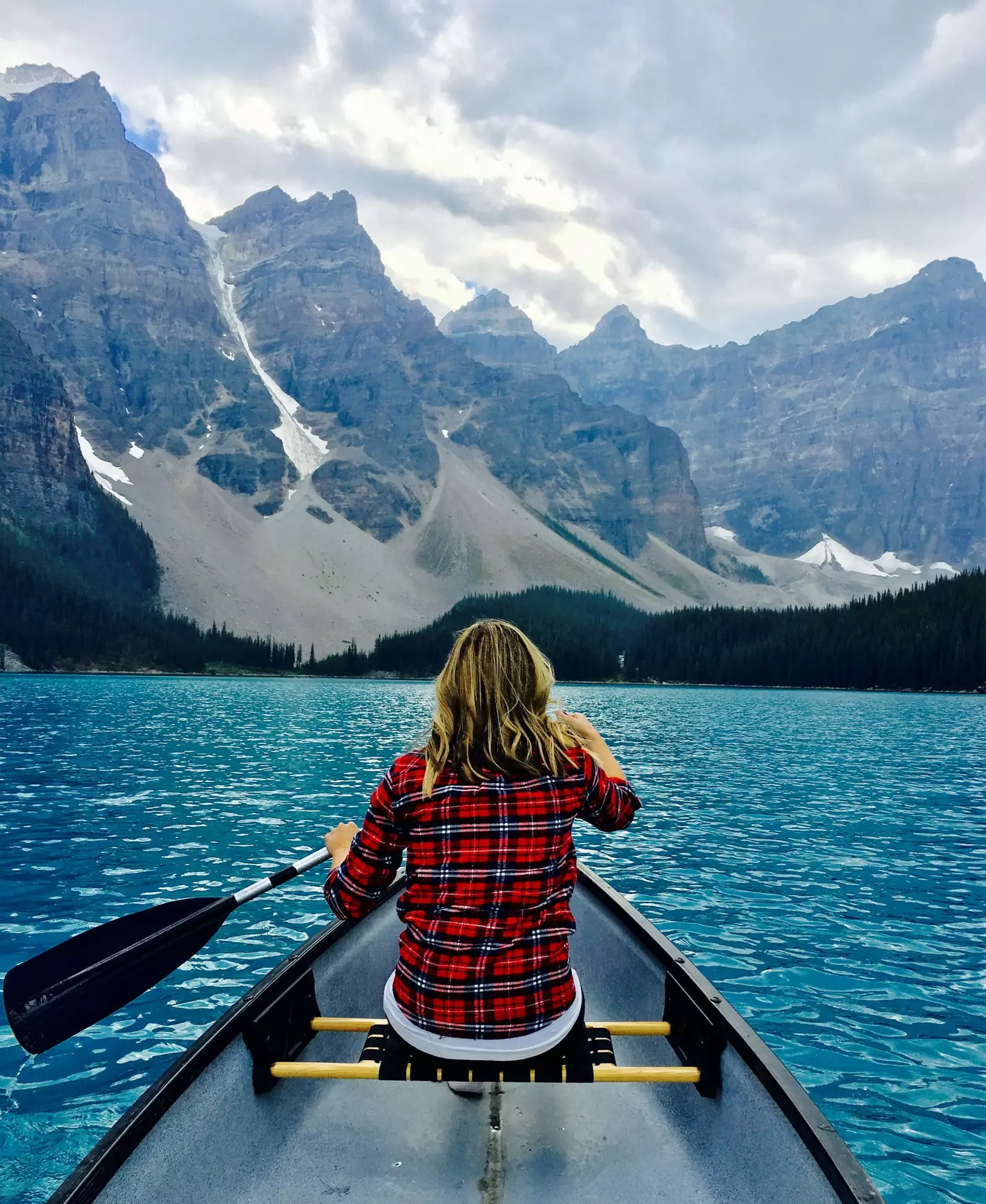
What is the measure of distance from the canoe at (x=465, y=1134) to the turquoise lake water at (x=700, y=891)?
292 centimetres

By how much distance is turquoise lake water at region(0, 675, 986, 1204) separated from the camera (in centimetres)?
816

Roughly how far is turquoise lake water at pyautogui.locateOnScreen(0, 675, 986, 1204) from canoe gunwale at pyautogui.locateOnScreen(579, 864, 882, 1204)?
283 cm

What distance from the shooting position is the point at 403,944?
4742mm

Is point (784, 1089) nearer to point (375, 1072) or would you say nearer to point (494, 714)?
point (375, 1072)

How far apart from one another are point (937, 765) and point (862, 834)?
2013cm

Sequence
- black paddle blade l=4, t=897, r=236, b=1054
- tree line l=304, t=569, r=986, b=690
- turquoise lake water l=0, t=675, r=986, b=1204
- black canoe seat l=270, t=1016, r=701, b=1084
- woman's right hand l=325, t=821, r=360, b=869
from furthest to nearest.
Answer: tree line l=304, t=569, r=986, b=690 → turquoise lake water l=0, t=675, r=986, b=1204 → woman's right hand l=325, t=821, r=360, b=869 → black paddle blade l=4, t=897, r=236, b=1054 → black canoe seat l=270, t=1016, r=701, b=1084

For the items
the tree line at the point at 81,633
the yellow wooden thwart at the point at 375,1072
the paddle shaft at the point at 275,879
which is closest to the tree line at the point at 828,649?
the tree line at the point at 81,633

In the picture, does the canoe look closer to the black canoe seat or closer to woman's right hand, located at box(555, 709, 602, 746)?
the black canoe seat

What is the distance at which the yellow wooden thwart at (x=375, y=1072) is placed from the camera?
4828 millimetres

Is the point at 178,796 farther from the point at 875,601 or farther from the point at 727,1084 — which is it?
the point at 875,601

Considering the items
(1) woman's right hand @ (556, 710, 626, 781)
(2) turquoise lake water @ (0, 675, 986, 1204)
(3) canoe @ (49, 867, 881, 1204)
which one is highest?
(1) woman's right hand @ (556, 710, 626, 781)

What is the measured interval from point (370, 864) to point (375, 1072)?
49.1 inches

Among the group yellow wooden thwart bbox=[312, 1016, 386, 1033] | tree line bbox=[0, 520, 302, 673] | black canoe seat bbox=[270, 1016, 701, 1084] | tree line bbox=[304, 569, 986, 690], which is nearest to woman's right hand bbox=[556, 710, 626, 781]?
black canoe seat bbox=[270, 1016, 701, 1084]

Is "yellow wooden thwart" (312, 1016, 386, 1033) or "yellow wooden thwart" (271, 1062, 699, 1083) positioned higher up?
"yellow wooden thwart" (271, 1062, 699, 1083)
